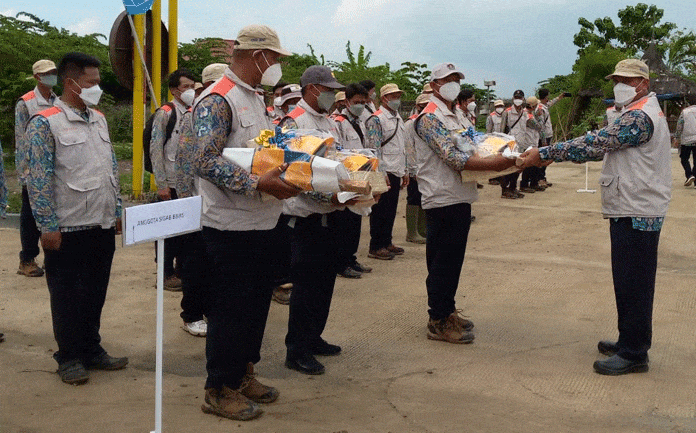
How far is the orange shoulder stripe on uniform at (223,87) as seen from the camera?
4227 millimetres

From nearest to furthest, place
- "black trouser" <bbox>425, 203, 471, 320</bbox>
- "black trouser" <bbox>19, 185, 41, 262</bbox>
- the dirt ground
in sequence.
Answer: the dirt ground → "black trouser" <bbox>425, 203, 471, 320</bbox> → "black trouser" <bbox>19, 185, 41, 262</bbox>

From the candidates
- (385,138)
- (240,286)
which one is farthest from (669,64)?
(240,286)

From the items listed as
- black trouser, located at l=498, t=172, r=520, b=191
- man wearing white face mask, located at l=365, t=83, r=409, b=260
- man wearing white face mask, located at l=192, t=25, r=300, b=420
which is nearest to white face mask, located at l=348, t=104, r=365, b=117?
man wearing white face mask, located at l=365, t=83, r=409, b=260

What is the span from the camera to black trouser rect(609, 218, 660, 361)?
17.7ft

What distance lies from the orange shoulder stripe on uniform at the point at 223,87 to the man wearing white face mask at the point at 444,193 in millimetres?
2012

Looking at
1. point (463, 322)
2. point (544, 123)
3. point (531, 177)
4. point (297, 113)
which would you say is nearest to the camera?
point (297, 113)

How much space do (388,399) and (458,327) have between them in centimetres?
147

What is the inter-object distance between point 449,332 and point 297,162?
264 cm

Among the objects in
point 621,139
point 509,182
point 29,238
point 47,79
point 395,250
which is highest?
point 47,79

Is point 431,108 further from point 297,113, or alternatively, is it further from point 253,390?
point 253,390

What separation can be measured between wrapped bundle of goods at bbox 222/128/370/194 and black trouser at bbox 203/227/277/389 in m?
0.44

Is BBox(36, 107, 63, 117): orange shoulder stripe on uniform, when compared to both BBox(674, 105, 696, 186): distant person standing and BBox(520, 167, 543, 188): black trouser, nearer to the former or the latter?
BBox(520, 167, 543, 188): black trouser

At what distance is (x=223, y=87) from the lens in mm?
4270

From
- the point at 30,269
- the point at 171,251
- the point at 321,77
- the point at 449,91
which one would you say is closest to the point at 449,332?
the point at 449,91
